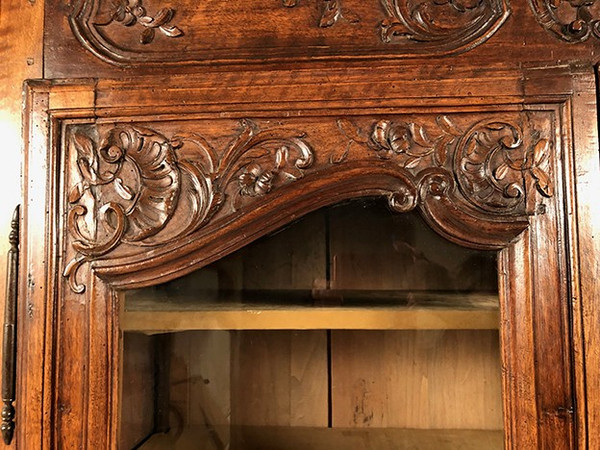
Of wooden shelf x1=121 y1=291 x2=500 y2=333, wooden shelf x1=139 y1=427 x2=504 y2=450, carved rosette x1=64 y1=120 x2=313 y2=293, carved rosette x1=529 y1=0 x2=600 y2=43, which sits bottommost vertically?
wooden shelf x1=139 y1=427 x2=504 y2=450

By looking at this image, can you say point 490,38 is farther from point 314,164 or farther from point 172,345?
point 172,345

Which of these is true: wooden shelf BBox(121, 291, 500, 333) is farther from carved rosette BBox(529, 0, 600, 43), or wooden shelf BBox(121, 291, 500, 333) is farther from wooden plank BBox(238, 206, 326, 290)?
carved rosette BBox(529, 0, 600, 43)

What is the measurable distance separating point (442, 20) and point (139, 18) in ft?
1.16

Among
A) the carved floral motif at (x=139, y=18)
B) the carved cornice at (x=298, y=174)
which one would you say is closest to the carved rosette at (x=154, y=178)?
the carved cornice at (x=298, y=174)

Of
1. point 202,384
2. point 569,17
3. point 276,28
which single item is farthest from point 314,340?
point 569,17

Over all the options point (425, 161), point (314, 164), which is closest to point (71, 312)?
point (314, 164)

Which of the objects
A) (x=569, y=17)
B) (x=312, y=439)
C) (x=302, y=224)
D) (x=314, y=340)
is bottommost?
(x=312, y=439)

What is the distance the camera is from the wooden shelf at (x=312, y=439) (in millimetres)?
658

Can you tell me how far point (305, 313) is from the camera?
0.67 metres

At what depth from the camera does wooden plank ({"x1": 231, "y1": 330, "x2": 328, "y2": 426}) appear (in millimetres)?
675

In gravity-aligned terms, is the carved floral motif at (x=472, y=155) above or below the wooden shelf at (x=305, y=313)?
above

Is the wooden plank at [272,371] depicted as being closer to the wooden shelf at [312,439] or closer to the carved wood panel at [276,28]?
the wooden shelf at [312,439]

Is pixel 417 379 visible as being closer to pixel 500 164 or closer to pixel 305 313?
pixel 305 313

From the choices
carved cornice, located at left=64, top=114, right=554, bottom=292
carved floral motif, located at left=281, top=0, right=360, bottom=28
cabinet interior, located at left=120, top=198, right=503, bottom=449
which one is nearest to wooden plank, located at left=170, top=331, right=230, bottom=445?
cabinet interior, located at left=120, top=198, right=503, bottom=449
